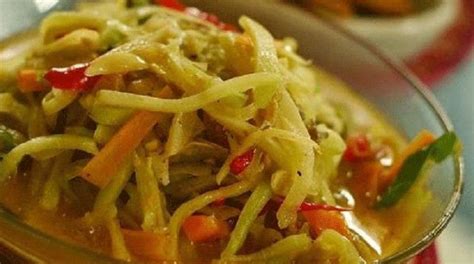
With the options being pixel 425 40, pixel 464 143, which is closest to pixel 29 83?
pixel 464 143

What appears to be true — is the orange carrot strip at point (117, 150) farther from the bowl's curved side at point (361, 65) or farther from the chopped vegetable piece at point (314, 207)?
the bowl's curved side at point (361, 65)

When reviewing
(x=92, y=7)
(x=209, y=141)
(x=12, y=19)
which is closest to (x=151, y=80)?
(x=209, y=141)

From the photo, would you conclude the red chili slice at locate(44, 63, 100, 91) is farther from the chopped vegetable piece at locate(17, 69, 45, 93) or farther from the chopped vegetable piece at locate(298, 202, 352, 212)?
the chopped vegetable piece at locate(298, 202, 352, 212)

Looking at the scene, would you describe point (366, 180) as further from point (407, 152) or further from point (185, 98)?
point (185, 98)

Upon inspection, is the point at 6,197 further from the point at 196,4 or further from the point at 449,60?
the point at 449,60

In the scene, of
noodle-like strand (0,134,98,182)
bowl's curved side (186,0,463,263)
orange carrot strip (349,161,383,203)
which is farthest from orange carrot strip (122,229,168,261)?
bowl's curved side (186,0,463,263)
